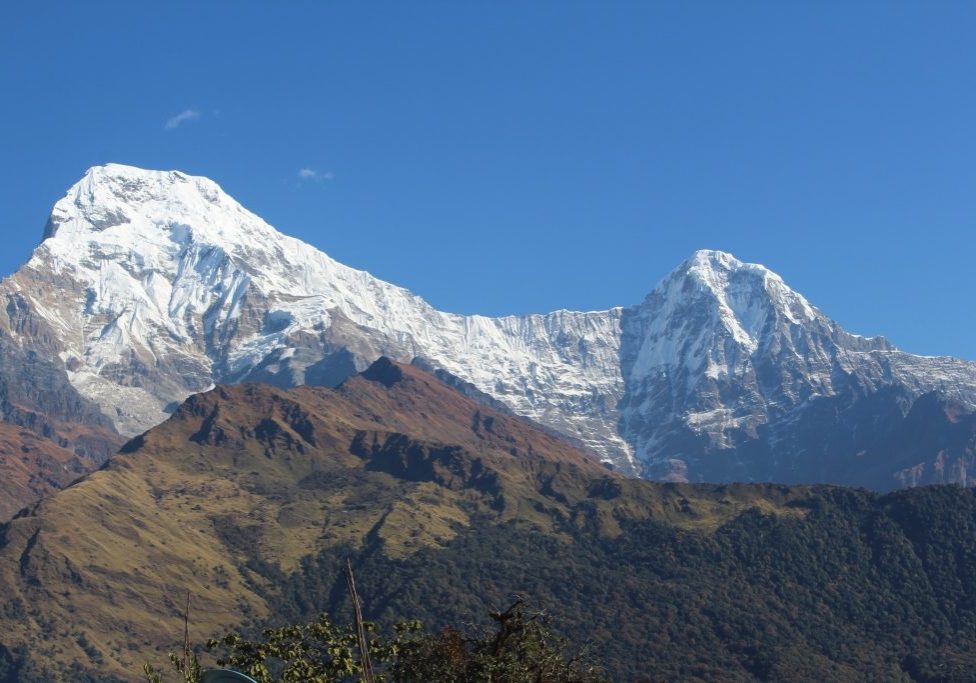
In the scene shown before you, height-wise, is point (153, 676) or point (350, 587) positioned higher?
point (350, 587)

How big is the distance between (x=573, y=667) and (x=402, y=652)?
7735mm

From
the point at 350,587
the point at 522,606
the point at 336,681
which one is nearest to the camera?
the point at 350,587

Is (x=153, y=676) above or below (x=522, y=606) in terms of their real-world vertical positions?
below

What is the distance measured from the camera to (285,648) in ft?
231

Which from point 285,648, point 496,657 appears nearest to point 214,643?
point 285,648

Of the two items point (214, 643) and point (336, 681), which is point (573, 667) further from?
point (214, 643)

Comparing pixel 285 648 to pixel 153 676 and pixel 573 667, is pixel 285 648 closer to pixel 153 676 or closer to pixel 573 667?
pixel 153 676

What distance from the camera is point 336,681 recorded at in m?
67.3

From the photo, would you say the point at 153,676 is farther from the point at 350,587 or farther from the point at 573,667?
the point at 573,667

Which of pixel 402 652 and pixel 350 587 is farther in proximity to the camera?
pixel 402 652

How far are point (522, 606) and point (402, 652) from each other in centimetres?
1009

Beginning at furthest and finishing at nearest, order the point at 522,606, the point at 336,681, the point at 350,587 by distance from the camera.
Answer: the point at 336,681 < the point at 522,606 < the point at 350,587

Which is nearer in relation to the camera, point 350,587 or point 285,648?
point 350,587

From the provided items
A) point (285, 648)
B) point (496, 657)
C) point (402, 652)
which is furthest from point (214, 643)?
point (496, 657)
